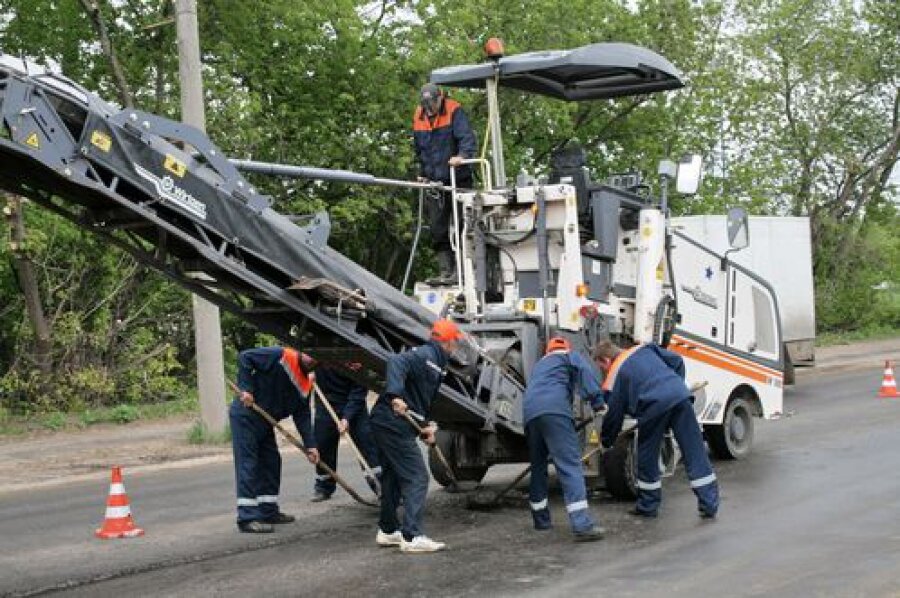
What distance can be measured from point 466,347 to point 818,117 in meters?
27.4

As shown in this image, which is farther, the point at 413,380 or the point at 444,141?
the point at 444,141

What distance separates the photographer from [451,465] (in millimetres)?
11570

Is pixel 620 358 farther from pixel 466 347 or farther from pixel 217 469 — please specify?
pixel 217 469

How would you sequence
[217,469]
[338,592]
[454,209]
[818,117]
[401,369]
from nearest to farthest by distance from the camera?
Answer: [338,592] < [401,369] < [454,209] < [217,469] < [818,117]

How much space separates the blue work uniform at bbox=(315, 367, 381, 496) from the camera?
11250mm

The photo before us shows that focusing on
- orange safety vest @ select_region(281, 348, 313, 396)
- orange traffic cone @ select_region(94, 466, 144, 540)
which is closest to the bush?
orange traffic cone @ select_region(94, 466, 144, 540)

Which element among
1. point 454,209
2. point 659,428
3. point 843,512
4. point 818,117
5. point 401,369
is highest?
point 818,117

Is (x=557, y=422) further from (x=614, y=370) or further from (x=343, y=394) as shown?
(x=343, y=394)

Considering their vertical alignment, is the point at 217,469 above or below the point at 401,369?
below

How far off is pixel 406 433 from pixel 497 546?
1.06m

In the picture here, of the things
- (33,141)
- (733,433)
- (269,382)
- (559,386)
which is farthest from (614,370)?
(33,141)

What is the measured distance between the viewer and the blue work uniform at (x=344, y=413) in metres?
11.2

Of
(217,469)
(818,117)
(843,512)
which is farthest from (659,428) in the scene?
(818,117)

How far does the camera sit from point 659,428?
10.2 metres
